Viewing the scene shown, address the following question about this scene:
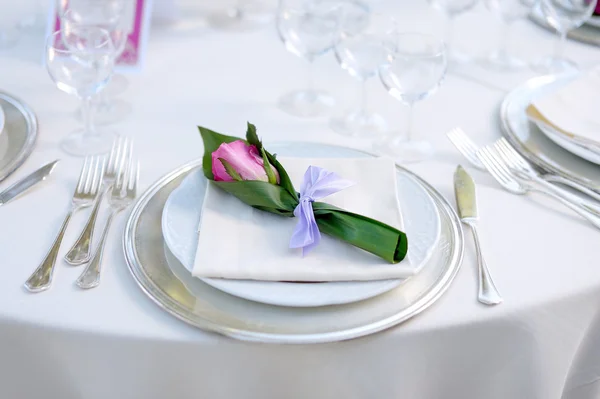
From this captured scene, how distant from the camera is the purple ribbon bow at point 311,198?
772mm

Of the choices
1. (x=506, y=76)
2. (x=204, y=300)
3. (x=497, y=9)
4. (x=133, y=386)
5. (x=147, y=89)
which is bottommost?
(x=133, y=386)

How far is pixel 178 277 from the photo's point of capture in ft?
2.52

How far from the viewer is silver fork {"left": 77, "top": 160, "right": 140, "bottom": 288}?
78 centimetres

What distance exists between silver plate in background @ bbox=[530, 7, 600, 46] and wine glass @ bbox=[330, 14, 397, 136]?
508 millimetres

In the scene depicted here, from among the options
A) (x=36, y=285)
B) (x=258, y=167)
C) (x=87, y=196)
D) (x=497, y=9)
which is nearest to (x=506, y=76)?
(x=497, y=9)

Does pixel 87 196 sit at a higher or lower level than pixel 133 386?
higher

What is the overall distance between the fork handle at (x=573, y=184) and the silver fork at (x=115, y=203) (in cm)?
59

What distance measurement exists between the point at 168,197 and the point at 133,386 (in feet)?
0.81

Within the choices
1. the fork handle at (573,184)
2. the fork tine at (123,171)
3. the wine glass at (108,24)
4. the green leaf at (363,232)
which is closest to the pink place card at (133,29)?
the wine glass at (108,24)

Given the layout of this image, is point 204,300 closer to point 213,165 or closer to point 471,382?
Answer: point 213,165

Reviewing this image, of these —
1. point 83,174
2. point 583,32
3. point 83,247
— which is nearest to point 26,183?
point 83,174

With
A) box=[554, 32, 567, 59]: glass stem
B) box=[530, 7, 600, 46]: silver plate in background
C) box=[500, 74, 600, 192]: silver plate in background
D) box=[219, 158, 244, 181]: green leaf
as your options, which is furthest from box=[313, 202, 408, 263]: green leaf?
box=[530, 7, 600, 46]: silver plate in background

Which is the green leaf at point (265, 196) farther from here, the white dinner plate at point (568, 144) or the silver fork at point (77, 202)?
the white dinner plate at point (568, 144)

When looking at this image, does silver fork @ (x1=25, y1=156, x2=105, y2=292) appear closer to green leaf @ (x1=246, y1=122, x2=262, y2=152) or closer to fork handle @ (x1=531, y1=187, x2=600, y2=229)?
green leaf @ (x1=246, y1=122, x2=262, y2=152)
